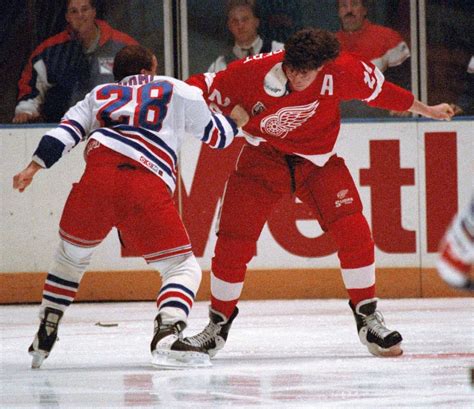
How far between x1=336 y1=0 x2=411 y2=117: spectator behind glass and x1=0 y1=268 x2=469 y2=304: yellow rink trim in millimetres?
1040

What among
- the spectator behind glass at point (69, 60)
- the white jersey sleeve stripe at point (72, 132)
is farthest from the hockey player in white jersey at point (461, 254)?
the spectator behind glass at point (69, 60)

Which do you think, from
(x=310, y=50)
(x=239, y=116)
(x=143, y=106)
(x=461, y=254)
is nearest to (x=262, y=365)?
(x=239, y=116)

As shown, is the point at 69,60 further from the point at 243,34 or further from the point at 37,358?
the point at 37,358

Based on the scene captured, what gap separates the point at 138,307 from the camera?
7836mm

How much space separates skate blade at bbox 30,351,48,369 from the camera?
16.9 feet

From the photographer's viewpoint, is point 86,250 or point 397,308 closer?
point 86,250

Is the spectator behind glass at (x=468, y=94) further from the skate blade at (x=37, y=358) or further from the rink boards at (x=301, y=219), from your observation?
the skate blade at (x=37, y=358)

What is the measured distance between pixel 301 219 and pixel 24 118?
5.96ft

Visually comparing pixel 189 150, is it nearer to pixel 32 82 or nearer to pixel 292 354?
pixel 32 82

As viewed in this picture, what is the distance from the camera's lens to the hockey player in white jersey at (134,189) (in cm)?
504

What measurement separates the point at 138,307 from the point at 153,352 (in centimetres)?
285

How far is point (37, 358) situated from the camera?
5.15 metres

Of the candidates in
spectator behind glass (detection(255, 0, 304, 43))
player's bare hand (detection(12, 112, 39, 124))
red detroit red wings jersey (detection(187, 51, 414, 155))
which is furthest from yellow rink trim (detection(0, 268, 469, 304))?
red detroit red wings jersey (detection(187, 51, 414, 155))

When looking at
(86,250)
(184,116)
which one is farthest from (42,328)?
(184,116)
